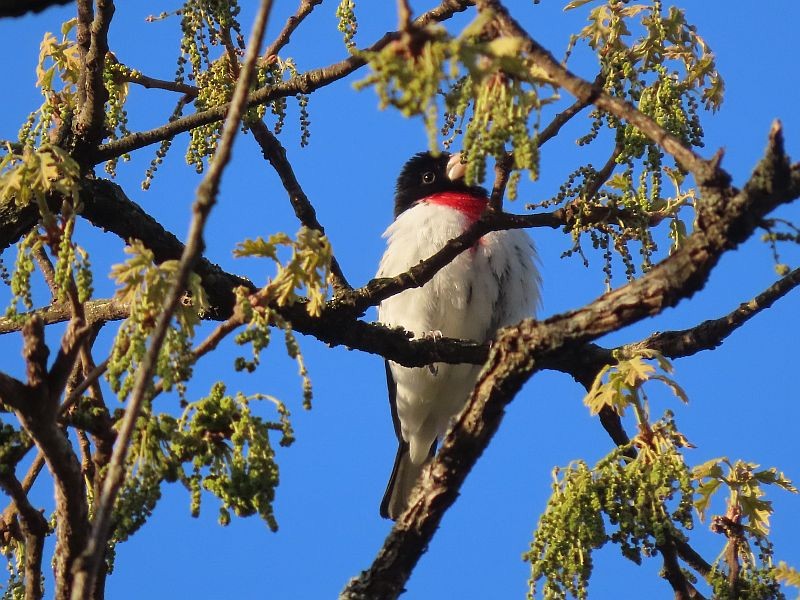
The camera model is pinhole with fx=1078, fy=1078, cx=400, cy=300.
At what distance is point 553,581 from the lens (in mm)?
2979

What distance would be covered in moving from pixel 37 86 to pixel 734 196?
8.53 feet

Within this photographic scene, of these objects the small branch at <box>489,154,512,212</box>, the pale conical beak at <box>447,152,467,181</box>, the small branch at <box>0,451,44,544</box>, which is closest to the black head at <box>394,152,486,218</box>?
the pale conical beak at <box>447,152,467,181</box>

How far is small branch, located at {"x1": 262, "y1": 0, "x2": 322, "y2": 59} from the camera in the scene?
14.2 ft

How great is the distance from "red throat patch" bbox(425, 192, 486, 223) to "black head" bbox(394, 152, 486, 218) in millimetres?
77

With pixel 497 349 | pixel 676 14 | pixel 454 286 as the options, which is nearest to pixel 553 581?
pixel 497 349

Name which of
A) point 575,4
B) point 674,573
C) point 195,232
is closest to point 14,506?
point 195,232

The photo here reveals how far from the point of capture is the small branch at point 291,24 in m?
4.32

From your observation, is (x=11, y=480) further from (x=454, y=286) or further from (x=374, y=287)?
(x=454, y=286)

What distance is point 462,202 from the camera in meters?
6.59

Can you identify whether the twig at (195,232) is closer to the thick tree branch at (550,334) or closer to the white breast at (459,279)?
the thick tree branch at (550,334)

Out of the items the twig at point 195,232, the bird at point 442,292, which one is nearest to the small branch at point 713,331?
the bird at point 442,292

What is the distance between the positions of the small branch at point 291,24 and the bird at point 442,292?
1.79 metres

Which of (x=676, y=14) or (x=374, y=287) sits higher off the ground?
(x=676, y=14)

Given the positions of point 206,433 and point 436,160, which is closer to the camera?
point 206,433
